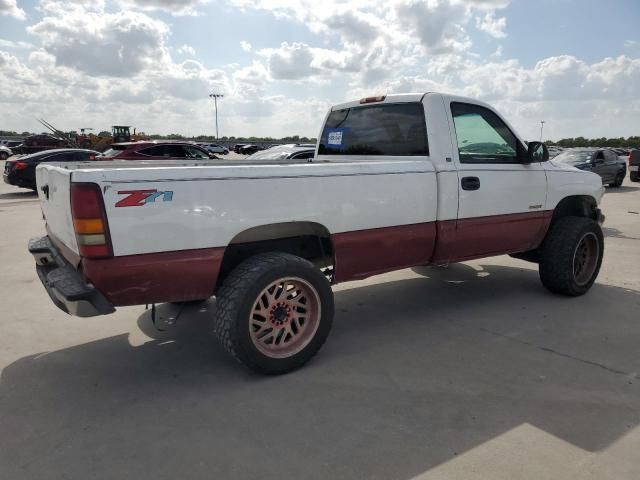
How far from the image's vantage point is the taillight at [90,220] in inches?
110

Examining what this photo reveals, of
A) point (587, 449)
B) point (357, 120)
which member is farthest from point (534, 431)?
point (357, 120)

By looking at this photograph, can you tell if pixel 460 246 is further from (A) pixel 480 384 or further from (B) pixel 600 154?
(B) pixel 600 154

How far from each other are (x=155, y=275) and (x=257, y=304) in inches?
29.3

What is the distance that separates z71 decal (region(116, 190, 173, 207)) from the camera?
2.86 meters

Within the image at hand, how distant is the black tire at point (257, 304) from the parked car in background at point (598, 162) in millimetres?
16155

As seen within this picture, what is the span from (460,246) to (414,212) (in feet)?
2.22

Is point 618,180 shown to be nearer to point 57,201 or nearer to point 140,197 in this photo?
point 140,197

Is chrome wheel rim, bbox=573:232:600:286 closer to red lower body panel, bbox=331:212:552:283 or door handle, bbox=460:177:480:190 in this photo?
red lower body panel, bbox=331:212:552:283

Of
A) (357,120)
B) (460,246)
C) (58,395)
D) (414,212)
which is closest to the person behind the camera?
(58,395)

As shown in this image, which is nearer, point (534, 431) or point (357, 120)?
point (534, 431)

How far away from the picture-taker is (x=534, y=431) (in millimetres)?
2828

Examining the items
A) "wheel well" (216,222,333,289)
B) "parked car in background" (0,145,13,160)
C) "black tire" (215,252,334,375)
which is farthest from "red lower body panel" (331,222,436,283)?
"parked car in background" (0,145,13,160)

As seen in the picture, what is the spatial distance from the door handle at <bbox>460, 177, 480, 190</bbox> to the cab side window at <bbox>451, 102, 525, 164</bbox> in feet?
0.53

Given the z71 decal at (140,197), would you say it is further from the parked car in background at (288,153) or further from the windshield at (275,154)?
the windshield at (275,154)
